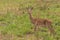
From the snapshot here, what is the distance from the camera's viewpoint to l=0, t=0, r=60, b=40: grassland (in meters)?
7.97

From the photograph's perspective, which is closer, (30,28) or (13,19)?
(30,28)

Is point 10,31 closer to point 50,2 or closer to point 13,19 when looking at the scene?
point 13,19

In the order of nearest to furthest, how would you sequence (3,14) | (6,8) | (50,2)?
(3,14)
(6,8)
(50,2)

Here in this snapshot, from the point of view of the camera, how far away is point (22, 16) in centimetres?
977

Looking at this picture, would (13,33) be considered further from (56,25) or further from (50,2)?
(50,2)

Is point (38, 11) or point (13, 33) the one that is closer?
point (13, 33)

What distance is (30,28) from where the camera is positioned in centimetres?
847

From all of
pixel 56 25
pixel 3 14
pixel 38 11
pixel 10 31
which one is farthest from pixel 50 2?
pixel 10 31

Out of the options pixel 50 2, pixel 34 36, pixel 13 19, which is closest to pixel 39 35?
pixel 34 36

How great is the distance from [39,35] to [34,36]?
0.15 metres

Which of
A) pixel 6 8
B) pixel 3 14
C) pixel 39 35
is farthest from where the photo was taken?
pixel 6 8

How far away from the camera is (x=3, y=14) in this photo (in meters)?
10.3

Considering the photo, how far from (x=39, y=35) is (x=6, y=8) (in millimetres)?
3616

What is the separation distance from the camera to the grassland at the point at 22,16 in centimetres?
797
